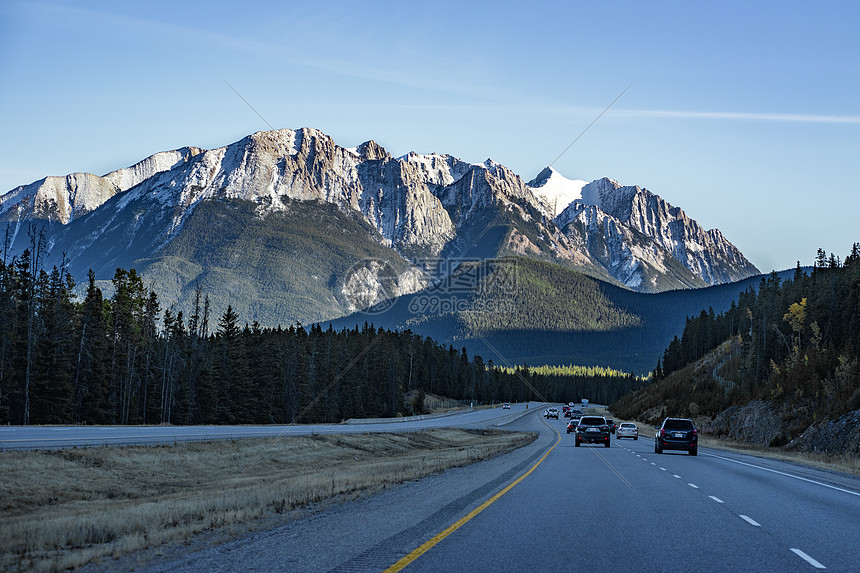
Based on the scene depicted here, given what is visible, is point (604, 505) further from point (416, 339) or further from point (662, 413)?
point (416, 339)

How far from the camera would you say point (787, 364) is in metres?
83.2

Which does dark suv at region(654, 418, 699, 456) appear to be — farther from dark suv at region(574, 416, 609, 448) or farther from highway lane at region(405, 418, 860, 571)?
highway lane at region(405, 418, 860, 571)

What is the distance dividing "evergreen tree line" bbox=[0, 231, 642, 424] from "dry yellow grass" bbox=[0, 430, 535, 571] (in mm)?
27909

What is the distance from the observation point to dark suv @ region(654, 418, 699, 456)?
40.5 m

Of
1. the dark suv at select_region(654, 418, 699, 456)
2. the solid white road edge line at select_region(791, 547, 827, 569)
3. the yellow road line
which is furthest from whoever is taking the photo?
the dark suv at select_region(654, 418, 699, 456)

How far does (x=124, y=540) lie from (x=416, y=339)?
177600 mm

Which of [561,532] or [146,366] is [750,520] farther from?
[146,366]

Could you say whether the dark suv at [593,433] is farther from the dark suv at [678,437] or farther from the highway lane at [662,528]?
the highway lane at [662,528]

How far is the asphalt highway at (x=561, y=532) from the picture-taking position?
10000 mm

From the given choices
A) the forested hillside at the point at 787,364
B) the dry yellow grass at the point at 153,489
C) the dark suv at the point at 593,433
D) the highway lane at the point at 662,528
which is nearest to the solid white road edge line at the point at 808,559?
the highway lane at the point at 662,528

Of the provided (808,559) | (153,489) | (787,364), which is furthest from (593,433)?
(787,364)

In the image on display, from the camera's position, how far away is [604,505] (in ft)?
54.3

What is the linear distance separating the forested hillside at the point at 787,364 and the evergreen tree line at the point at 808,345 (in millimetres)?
97

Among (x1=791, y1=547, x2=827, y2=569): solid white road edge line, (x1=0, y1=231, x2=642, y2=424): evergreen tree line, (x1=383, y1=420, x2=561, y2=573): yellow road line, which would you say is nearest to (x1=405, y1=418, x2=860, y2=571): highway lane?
(x1=791, y1=547, x2=827, y2=569): solid white road edge line
